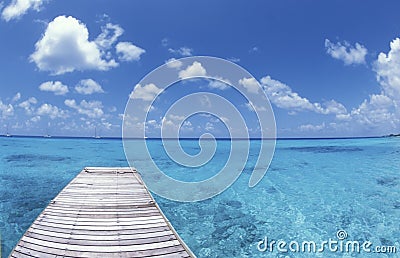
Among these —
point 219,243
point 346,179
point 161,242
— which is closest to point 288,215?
point 219,243

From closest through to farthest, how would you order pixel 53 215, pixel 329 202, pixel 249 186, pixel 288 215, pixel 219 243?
pixel 53 215 < pixel 219 243 < pixel 288 215 < pixel 329 202 < pixel 249 186

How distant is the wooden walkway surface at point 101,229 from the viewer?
16.7 feet

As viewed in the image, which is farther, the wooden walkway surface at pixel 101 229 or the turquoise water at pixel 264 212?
A: the turquoise water at pixel 264 212

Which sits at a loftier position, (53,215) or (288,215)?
(53,215)

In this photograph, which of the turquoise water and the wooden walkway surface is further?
the turquoise water

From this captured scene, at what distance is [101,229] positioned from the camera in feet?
20.0

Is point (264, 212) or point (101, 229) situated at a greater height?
point (101, 229)

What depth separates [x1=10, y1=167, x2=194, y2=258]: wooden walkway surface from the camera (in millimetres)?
5090

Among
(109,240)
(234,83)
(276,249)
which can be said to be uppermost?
(234,83)

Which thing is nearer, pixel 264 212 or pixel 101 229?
pixel 101 229

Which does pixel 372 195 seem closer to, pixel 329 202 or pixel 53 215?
pixel 329 202

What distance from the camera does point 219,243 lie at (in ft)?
30.0

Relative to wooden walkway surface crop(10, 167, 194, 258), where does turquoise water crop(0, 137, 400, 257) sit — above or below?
below

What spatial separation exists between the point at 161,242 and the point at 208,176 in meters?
16.4
